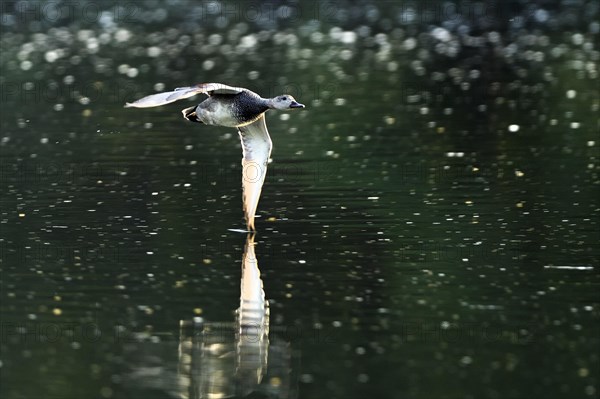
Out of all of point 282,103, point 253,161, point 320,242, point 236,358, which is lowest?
point 320,242

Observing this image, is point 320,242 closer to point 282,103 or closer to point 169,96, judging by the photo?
point 282,103

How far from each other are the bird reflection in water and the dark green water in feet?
0.09

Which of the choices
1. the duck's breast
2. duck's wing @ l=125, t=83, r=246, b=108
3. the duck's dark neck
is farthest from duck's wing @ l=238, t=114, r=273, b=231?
duck's wing @ l=125, t=83, r=246, b=108

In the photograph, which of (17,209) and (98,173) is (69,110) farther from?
(17,209)

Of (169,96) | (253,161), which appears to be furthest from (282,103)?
(169,96)

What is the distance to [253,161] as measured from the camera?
1895 cm

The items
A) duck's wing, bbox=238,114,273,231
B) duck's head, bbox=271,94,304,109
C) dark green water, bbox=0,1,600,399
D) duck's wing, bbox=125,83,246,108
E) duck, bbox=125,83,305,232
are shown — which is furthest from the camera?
duck's wing, bbox=238,114,273,231

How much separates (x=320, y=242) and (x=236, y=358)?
4799 millimetres

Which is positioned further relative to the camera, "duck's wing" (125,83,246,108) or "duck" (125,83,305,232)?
"duck" (125,83,305,232)

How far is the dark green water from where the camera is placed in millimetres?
12859

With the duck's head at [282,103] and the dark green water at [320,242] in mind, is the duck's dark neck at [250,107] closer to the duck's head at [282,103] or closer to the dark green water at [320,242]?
the duck's head at [282,103]

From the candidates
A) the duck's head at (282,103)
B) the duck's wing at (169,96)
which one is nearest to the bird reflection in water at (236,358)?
the duck's wing at (169,96)

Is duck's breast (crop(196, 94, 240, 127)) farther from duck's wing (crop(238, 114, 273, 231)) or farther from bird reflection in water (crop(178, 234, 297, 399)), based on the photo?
bird reflection in water (crop(178, 234, 297, 399))

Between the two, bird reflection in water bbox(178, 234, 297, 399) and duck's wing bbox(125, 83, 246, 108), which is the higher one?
duck's wing bbox(125, 83, 246, 108)
